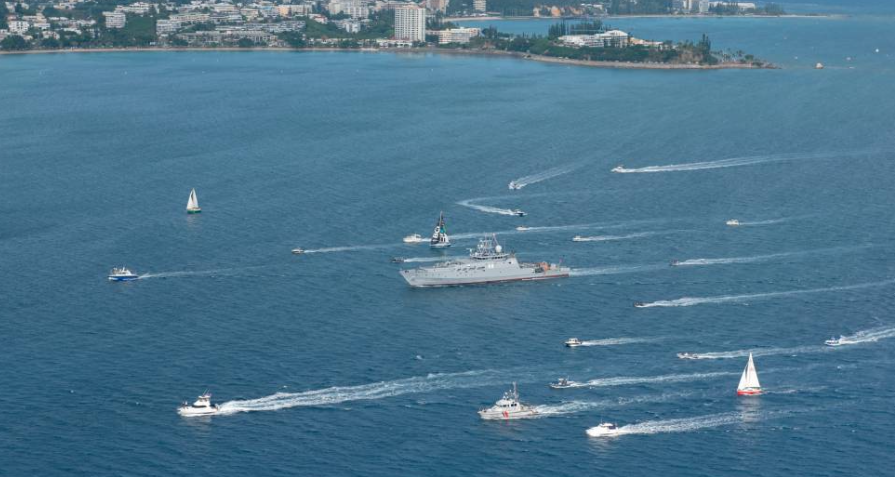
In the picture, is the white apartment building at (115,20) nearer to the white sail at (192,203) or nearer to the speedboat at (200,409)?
the white sail at (192,203)

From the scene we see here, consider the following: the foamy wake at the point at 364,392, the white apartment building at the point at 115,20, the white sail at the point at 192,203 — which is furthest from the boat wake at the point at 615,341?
the white apartment building at the point at 115,20

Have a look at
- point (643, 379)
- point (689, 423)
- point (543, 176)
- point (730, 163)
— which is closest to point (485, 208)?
point (543, 176)

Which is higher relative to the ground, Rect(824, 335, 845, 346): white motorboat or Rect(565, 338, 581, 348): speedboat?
Rect(565, 338, 581, 348): speedboat

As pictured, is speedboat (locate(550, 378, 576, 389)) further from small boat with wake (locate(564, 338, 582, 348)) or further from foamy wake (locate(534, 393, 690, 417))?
small boat with wake (locate(564, 338, 582, 348))

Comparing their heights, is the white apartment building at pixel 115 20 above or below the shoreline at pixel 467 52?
above

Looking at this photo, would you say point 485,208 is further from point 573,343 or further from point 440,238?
point 573,343

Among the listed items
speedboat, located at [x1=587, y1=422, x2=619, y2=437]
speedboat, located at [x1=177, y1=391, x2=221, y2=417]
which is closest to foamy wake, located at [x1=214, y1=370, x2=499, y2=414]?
speedboat, located at [x1=177, y1=391, x2=221, y2=417]
